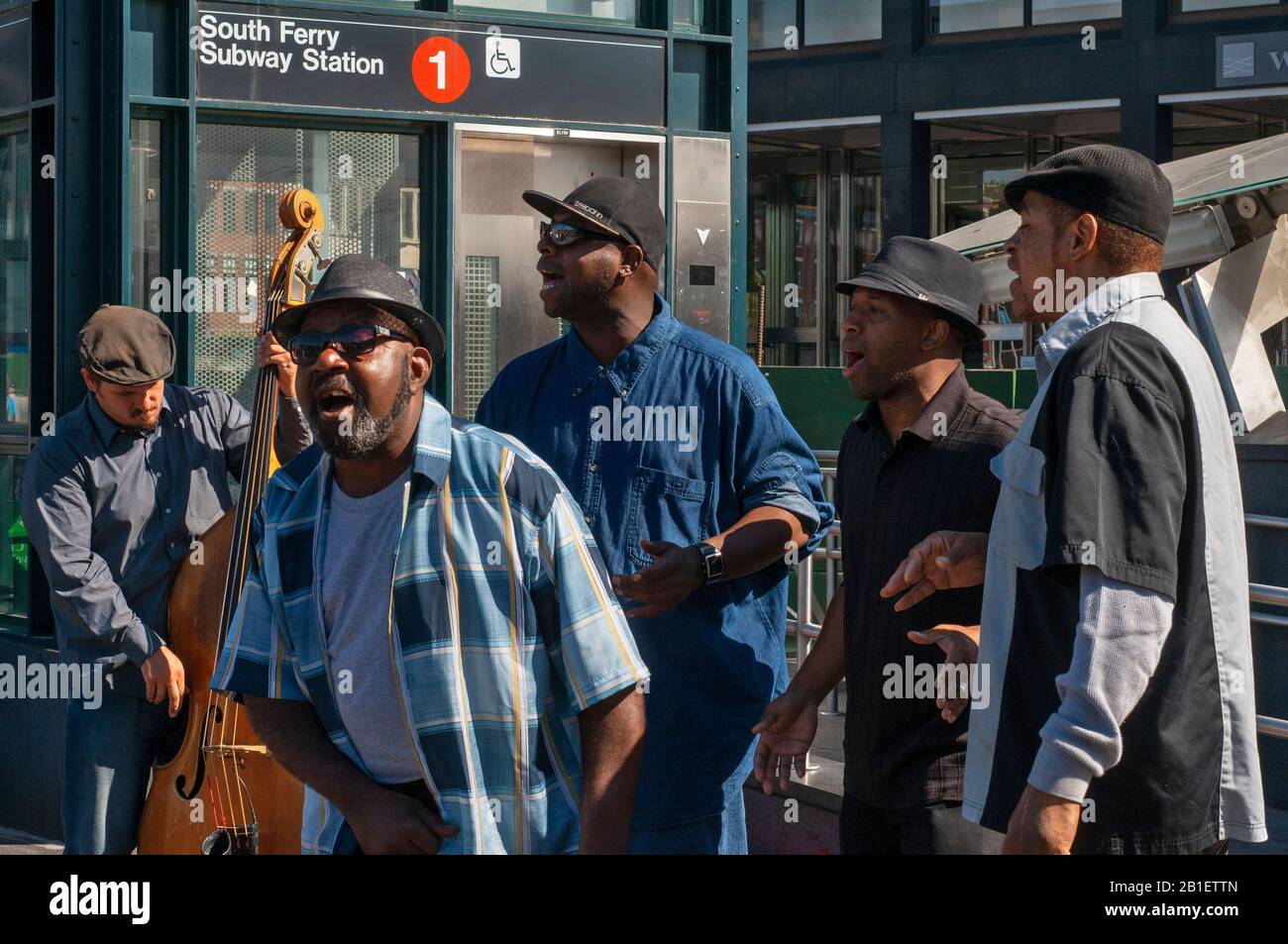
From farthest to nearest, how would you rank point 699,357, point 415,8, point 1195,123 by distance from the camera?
1. point 1195,123
2. point 415,8
3. point 699,357

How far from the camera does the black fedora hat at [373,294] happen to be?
2992mm

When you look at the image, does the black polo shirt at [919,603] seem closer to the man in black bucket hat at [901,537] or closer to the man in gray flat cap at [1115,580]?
the man in black bucket hat at [901,537]

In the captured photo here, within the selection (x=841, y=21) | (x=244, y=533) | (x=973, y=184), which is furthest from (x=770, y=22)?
(x=244, y=533)

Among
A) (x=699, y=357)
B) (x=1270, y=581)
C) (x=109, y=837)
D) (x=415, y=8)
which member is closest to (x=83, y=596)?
(x=109, y=837)

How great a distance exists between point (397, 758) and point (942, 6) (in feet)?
68.8

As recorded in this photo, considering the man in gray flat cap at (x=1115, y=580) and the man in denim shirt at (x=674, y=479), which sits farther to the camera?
the man in denim shirt at (x=674, y=479)

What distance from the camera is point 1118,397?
2.75 metres

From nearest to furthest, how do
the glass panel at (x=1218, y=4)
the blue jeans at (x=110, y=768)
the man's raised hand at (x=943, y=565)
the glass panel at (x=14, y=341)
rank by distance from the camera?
the man's raised hand at (x=943, y=565) → the blue jeans at (x=110, y=768) → the glass panel at (x=14, y=341) → the glass panel at (x=1218, y=4)

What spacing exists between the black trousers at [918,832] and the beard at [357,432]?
4.22 ft

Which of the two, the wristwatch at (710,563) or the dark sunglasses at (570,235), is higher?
the dark sunglasses at (570,235)

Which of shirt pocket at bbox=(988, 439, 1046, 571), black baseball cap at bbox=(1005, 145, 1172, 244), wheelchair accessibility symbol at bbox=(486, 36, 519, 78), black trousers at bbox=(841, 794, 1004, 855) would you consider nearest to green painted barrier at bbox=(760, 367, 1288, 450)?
wheelchair accessibility symbol at bbox=(486, 36, 519, 78)

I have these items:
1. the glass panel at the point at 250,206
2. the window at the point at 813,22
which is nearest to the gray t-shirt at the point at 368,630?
the glass panel at the point at 250,206

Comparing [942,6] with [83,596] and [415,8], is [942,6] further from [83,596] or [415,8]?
[83,596]

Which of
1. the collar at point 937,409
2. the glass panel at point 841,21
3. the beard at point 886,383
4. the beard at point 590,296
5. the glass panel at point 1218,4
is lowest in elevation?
the collar at point 937,409
